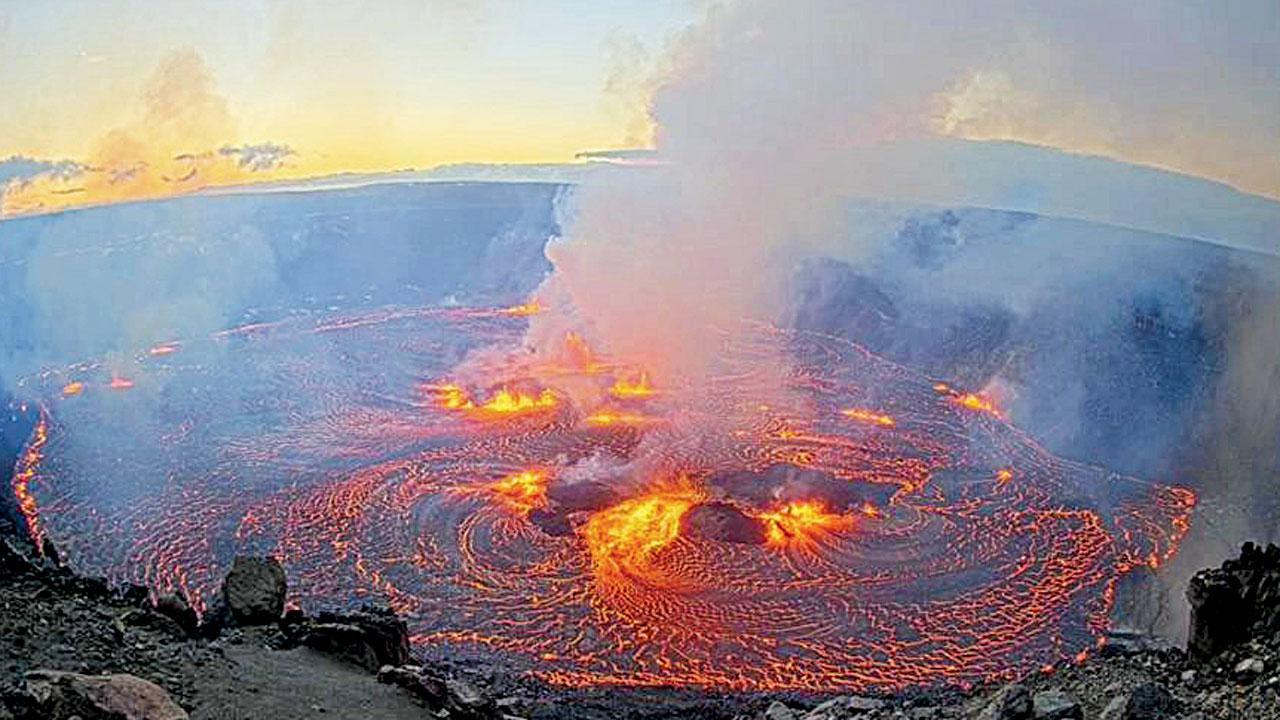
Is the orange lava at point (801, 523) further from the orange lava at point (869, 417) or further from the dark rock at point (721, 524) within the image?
the orange lava at point (869, 417)

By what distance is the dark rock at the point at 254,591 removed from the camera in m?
21.7

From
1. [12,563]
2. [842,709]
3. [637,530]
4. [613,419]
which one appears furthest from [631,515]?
[12,563]

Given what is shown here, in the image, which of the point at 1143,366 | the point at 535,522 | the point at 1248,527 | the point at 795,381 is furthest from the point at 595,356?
the point at 1248,527

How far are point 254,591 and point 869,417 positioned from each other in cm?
4482

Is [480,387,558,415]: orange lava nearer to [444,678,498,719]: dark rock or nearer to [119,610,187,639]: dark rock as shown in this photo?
[444,678,498,719]: dark rock

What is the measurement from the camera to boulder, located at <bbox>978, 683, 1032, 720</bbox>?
1559 centimetres

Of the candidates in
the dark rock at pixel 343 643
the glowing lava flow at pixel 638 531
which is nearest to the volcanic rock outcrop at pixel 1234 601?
the dark rock at pixel 343 643

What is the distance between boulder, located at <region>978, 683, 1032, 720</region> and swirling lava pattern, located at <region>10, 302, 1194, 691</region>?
14.6 metres

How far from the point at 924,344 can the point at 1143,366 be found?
16584 mm

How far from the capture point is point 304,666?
1955 cm

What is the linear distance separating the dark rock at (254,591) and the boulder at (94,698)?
8.78 metres

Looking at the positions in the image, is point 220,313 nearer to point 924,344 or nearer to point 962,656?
point 924,344

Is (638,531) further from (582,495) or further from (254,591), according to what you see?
(254,591)

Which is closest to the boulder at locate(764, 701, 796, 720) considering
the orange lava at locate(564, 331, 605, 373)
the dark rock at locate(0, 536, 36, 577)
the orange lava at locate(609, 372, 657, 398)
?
the dark rock at locate(0, 536, 36, 577)
